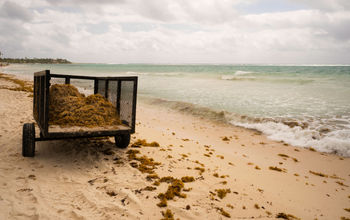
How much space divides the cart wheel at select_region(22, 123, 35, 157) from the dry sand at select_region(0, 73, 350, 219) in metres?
0.19

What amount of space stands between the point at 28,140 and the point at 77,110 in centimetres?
110

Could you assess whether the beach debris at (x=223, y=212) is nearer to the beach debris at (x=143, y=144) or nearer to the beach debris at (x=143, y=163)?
the beach debris at (x=143, y=163)

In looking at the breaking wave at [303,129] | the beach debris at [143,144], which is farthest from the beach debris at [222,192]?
the breaking wave at [303,129]

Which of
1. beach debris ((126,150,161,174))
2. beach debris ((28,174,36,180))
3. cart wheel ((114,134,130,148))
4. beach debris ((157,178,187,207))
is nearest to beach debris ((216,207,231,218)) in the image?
beach debris ((157,178,187,207))

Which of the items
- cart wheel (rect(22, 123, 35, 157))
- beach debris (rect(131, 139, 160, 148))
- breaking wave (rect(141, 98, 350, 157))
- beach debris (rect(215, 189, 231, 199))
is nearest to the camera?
beach debris (rect(215, 189, 231, 199))

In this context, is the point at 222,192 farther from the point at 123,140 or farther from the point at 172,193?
the point at 123,140

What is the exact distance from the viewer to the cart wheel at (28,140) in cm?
446

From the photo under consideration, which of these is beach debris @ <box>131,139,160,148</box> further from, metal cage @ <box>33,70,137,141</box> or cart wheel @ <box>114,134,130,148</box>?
metal cage @ <box>33,70,137,141</box>

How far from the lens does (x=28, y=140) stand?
14.9 feet

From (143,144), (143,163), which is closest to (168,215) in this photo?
(143,163)

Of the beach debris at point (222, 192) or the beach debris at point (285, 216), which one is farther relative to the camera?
the beach debris at point (222, 192)

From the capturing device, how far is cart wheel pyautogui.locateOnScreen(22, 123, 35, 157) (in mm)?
4465

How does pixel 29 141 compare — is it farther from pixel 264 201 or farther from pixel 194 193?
pixel 264 201

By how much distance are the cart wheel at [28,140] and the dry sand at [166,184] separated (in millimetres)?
191
